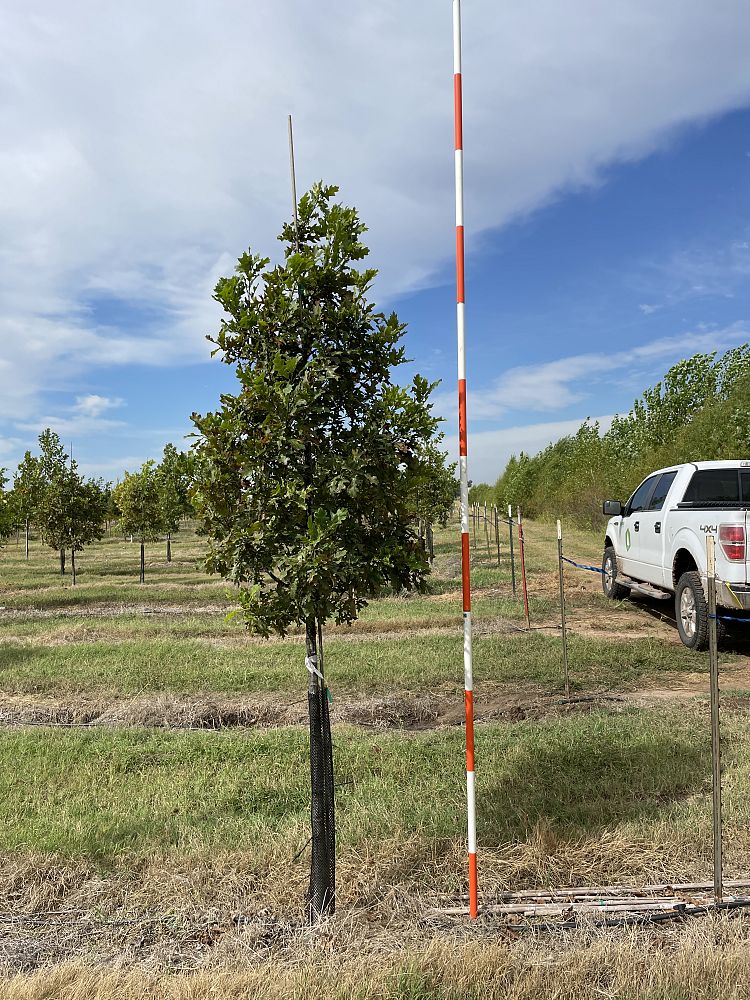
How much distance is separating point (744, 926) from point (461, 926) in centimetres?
140

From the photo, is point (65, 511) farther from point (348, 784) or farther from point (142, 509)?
point (348, 784)

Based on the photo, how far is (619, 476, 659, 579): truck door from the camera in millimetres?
11247

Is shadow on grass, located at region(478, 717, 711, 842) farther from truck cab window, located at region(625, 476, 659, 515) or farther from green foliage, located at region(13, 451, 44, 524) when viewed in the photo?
green foliage, located at region(13, 451, 44, 524)

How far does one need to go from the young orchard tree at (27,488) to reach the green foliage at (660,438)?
25.5 meters

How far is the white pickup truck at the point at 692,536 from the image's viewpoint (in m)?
8.10

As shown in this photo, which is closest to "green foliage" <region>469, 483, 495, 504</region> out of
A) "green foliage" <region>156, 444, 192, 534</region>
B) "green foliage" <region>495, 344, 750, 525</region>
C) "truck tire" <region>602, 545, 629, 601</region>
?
"green foliage" <region>495, 344, 750, 525</region>

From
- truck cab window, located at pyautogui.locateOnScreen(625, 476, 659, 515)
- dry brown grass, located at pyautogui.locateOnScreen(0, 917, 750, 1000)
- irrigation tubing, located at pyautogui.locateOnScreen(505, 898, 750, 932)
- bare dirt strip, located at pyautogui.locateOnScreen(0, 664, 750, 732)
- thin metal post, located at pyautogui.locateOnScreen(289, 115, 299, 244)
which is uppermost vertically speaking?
thin metal post, located at pyautogui.locateOnScreen(289, 115, 299, 244)

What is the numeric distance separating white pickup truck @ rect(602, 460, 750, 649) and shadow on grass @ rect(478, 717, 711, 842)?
2.51 m

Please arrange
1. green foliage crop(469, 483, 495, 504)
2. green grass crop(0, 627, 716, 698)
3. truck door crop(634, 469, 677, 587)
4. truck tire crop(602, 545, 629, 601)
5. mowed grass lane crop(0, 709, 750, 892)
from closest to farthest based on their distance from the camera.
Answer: mowed grass lane crop(0, 709, 750, 892)
green grass crop(0, 627, 716, 698)
truck door crop(634, 469, 677, 587)
truck tire crop(602, 545, 629, 601)
green foliage crop(469, 483, 495, 504)

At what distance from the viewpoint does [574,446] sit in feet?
179

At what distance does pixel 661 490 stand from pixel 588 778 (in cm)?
648

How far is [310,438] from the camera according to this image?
366 centimetres

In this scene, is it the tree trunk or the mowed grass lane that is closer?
the tree trunk

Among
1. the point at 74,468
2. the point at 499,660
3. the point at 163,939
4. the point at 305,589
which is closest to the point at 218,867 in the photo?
the point at 163,939
